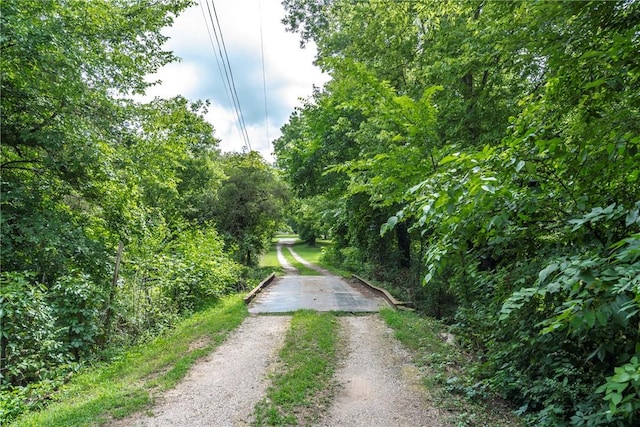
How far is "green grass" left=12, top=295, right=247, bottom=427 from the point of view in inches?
137

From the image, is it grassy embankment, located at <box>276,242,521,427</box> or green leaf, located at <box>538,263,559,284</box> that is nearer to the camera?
green leaf, located at <box>538,263,559,284</box>

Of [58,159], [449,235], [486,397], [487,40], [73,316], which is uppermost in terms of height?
[487,40]

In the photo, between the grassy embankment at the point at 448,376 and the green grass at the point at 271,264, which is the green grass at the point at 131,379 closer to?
the grassy embankment at the point at 448,376

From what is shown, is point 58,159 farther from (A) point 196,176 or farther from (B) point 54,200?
(A) point 196,176

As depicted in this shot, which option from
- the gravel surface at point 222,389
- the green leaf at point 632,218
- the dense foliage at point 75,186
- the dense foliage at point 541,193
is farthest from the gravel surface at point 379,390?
the dense foliage at point 75,186

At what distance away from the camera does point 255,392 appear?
395 centimetres

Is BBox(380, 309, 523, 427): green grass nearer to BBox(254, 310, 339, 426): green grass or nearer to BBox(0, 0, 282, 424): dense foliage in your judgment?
BBox(254, 310, 339, 426): green grass

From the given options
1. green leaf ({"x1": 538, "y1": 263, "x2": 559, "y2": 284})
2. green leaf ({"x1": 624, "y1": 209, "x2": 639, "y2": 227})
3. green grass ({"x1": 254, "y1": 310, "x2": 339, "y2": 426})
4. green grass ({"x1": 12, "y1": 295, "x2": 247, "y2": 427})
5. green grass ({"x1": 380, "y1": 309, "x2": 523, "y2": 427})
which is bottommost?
green grass ({"x1": 380, "y1": 309, "x2": 523, "y2": 427})

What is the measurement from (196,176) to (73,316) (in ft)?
37.3

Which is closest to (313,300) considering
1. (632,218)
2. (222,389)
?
(222,389)

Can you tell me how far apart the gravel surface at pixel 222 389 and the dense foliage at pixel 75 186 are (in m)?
1.61

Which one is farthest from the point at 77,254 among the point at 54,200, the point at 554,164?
the point at 554,164

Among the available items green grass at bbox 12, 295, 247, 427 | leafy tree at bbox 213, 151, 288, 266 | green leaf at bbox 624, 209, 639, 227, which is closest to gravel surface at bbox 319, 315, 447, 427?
green grass at bbox 12, 295, 247, 427

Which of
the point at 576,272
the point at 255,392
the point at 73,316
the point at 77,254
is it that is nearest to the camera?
the point at 576,272
